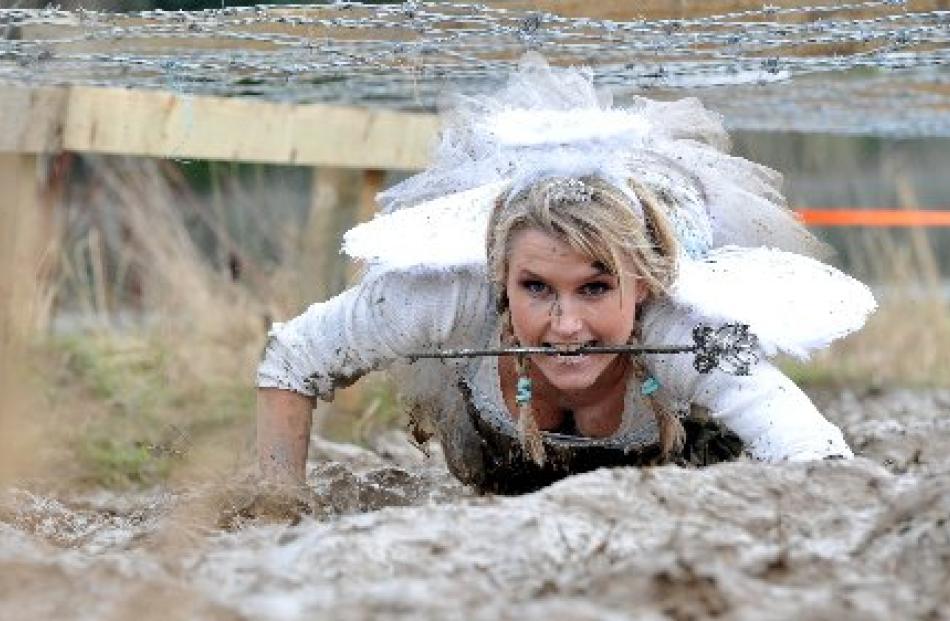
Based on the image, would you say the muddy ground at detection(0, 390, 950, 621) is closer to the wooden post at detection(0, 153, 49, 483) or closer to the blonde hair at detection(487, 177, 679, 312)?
the blonde hair at detection(487, 177, 679, 312)

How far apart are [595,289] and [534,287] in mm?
137

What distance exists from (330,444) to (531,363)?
2.72 m

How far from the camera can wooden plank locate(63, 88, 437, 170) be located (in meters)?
6.66

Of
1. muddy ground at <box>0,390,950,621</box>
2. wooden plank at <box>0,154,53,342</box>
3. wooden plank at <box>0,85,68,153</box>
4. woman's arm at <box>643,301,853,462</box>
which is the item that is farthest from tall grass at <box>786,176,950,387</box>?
muddy ground at <box>0,390,950,621</box>

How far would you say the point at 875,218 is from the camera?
10.6 m

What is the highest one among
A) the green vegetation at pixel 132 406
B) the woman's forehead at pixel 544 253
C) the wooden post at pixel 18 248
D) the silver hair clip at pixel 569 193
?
the silver hair clip at pixel 569 193

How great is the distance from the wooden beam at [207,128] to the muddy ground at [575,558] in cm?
288

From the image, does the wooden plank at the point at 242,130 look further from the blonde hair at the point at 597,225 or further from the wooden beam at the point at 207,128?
the blonde hair at the point at 597,225

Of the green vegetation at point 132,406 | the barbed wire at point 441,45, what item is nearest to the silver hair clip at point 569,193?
the barbed wire at point 441,45

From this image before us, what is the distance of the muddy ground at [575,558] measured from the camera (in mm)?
2646

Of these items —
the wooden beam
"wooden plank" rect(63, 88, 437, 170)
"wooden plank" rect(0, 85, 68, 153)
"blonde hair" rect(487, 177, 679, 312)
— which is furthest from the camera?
"wooden plank" rect(63, 88, 437, 170)

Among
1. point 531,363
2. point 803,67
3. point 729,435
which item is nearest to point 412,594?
point 531,363

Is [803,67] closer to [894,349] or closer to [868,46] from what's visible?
[868,46]

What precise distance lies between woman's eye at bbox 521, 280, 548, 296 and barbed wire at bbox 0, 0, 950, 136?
0.84 m
